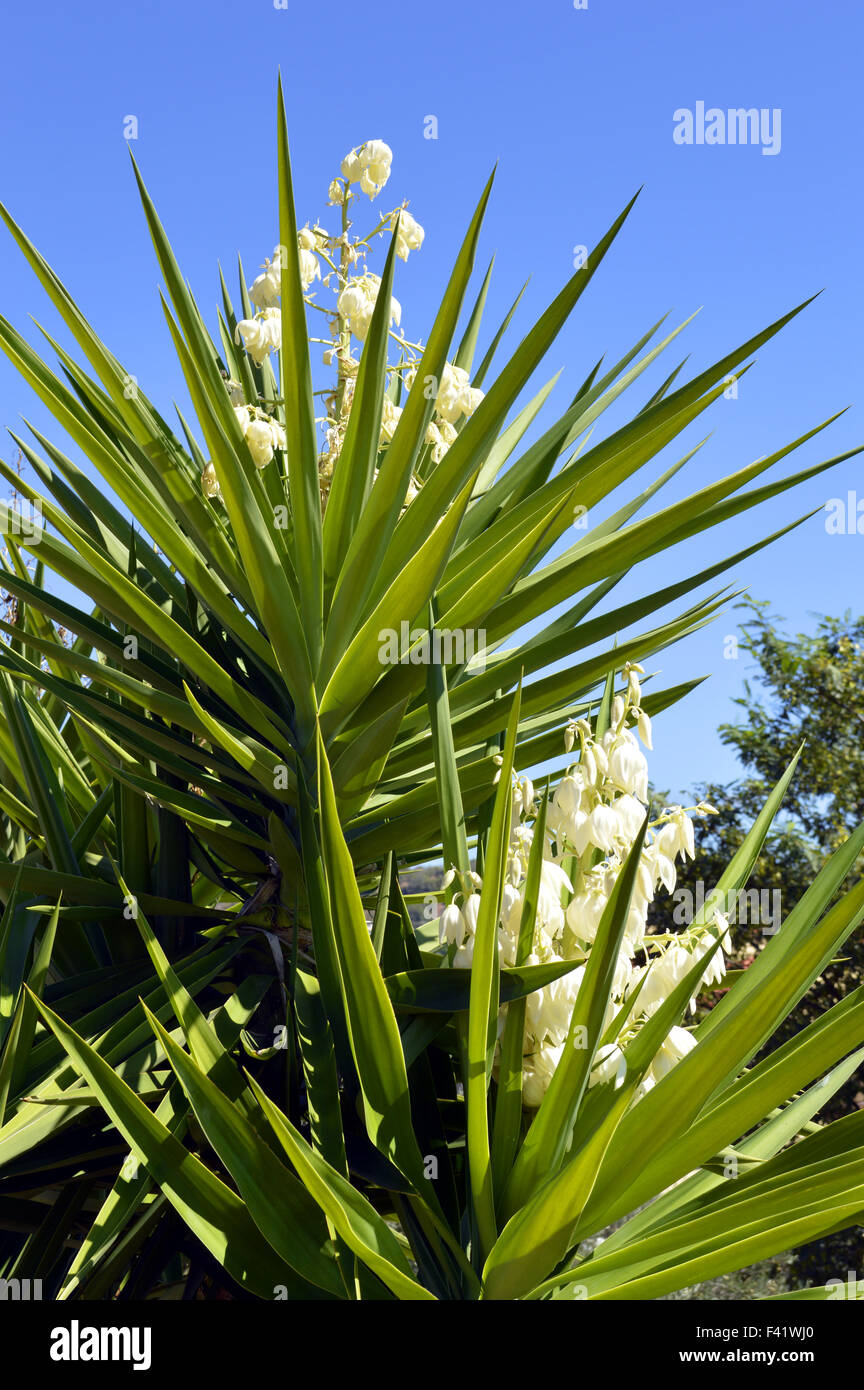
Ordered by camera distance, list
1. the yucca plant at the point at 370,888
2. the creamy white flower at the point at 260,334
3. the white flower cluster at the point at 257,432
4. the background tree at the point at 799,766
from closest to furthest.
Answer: the yucca plant at the point at 370,888, the white flower cluster at the point at 257,432, the creamy white flower at the point at 260,334, the background tree at the point at 799,766

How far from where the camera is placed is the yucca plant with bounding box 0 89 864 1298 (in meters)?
1.13

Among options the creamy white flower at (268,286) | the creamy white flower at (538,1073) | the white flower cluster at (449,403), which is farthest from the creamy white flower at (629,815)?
the creamy white flower at (268,286)

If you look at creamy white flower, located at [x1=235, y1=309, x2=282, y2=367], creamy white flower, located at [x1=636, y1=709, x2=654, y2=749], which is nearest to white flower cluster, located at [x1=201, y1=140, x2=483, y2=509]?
creamy white flower, located at [x1=235, y1=309, x2=282, y2=367]

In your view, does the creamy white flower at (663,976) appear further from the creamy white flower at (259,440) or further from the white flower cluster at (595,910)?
the creamy white flower at (259,440)

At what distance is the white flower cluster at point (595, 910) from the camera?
1.25 meters

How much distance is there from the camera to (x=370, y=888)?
1909mm

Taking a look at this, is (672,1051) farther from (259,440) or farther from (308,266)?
(308,266)

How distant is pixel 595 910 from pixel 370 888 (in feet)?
2.37

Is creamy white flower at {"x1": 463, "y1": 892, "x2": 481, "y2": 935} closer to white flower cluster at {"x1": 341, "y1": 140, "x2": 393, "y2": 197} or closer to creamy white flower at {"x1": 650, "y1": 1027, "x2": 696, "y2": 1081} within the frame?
creamy white flower at {"x1": 650, "y1": 1027, "x2": 696, "y2": 1081}

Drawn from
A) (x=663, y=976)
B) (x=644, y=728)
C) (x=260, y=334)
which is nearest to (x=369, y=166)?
(x=260, y=334)

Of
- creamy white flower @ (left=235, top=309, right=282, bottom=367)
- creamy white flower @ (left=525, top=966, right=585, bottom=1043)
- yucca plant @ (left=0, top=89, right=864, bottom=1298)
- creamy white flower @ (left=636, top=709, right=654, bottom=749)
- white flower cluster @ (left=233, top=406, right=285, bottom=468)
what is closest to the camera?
yucca plant @ (left=0, top=89, right=864, bottom=1298)
